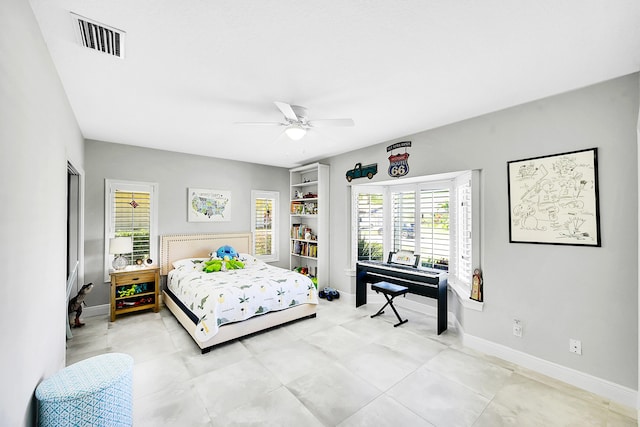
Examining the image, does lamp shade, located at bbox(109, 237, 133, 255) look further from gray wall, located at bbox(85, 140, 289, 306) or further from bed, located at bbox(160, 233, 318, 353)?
bed, located at bbox(160, 233, 318, 353)

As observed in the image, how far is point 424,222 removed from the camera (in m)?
4.17

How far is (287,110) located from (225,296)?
2.09m

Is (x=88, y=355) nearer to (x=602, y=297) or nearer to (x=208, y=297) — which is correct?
(x=208, y=297)

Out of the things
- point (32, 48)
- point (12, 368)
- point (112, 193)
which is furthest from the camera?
point (112, 193)

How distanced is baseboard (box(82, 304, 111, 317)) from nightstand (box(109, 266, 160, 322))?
273mm

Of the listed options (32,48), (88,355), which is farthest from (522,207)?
(88,355)

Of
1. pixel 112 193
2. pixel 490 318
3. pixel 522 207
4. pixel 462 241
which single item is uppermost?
pixel 112 193

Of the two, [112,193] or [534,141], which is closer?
Answer: [534,141]

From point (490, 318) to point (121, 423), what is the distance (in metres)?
3.26

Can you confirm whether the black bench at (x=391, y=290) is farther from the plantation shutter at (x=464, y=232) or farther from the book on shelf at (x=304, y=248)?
the book on shelf at (x=304, y=248)

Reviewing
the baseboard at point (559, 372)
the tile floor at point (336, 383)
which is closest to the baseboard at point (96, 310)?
the tile floor at point (336, 383)

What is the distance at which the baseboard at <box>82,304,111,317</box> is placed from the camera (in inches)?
156

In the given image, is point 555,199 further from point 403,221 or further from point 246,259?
point 246,259

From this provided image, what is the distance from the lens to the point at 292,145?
14.0 ft
